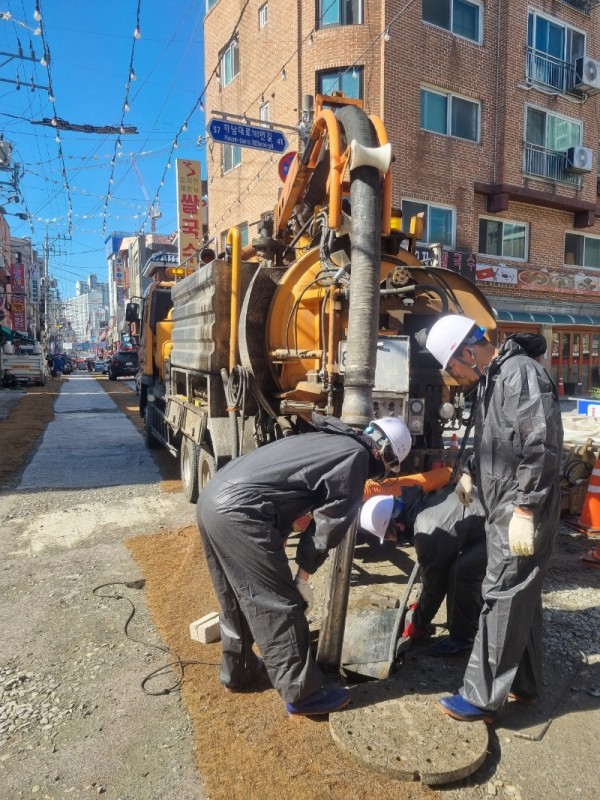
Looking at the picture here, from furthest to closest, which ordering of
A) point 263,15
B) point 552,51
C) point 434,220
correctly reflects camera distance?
point 552,51 → point 263,15 → point 434,220

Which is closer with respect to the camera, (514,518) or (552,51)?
(514,518)

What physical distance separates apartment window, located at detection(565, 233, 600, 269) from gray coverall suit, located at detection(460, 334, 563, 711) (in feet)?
59.3

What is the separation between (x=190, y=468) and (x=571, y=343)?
1642 centimetres

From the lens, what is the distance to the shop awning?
16406 millimetres

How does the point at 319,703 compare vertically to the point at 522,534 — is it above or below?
below

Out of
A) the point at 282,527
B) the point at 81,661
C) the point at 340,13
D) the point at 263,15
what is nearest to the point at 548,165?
the point at 340,13

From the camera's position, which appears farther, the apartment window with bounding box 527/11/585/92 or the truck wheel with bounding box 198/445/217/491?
the apartment window with bounding box 527/11/585/92

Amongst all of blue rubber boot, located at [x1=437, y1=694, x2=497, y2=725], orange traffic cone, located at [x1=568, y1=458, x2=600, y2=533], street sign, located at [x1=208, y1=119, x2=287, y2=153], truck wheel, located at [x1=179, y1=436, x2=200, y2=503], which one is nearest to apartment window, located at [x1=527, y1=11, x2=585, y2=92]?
street sign, located at [x1=208, y1=119, x2=287, y2=153]

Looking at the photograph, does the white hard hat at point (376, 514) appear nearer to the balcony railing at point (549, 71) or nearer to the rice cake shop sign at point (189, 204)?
the rice cake shop sign at point (189, 204)

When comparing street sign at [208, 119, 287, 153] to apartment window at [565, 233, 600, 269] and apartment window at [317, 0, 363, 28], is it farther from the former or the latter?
apartment window at [565, 233, 600, 269]

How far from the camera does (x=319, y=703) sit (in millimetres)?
2822

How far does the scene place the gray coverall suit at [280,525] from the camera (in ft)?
9.03

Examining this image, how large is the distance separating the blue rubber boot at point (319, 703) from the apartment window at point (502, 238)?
1542cm

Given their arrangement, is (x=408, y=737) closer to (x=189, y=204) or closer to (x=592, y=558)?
(x=592, y=558)
